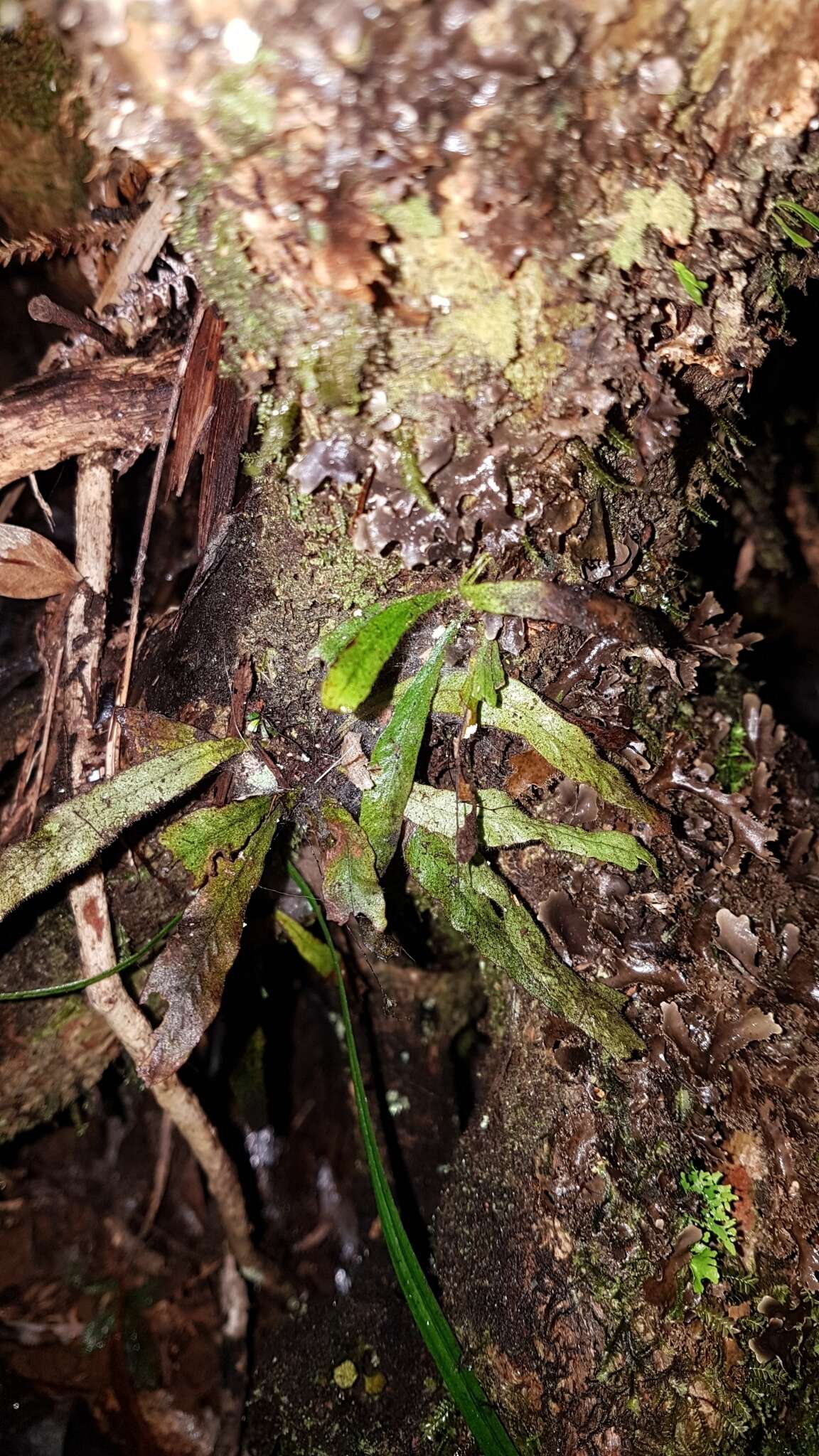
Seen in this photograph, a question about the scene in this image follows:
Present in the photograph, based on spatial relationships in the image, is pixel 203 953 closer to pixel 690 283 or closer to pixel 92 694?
pixel 92 694

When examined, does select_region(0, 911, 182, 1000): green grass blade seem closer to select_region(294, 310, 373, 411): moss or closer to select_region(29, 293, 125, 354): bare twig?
select_region(294, 310, 373, 411): moss

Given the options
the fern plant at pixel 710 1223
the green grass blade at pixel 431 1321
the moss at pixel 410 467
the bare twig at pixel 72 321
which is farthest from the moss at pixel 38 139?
the fern plant at pixel 710 1223

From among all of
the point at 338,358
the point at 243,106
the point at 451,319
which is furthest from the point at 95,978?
the point at 243,106

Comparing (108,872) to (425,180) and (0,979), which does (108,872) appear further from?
(425,180)

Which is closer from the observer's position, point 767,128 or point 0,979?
point 767,128

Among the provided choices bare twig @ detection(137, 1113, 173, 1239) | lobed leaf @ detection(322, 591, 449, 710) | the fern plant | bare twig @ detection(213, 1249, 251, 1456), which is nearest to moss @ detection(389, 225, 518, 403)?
lobed leaf @ detection(322, 591, 449, 710)

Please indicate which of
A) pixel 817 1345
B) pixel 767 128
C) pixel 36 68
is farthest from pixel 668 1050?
pixel 36 68

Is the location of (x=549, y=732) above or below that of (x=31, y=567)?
below

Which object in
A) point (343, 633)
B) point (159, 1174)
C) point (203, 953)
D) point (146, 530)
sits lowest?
point (159, 1174)
